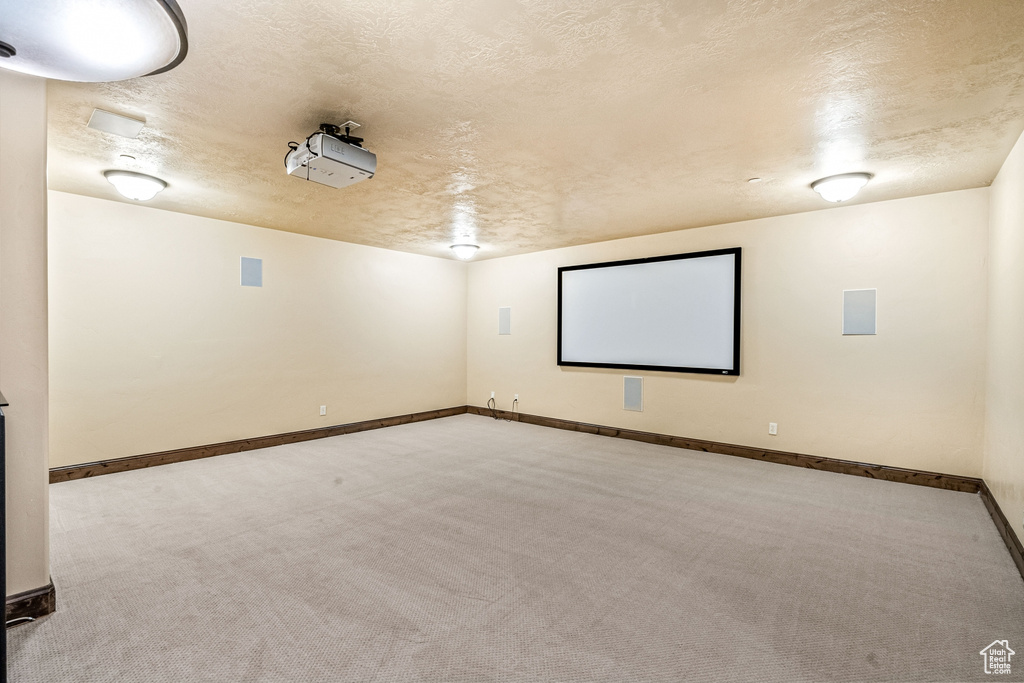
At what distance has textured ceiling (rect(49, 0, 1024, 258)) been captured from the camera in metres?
1.96

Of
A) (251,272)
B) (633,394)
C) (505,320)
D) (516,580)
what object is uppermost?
(251,272)

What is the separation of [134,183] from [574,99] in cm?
367

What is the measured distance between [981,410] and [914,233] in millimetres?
1691

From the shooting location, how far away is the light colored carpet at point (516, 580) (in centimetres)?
198

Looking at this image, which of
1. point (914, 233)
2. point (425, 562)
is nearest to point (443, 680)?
point (425, 562)

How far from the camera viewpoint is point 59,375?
445 cm

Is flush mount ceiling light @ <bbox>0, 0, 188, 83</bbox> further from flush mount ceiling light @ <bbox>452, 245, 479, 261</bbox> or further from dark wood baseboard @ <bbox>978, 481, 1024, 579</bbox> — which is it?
dark wood baseboard @ <bbox>978, 481, 1024, 579</bbox>

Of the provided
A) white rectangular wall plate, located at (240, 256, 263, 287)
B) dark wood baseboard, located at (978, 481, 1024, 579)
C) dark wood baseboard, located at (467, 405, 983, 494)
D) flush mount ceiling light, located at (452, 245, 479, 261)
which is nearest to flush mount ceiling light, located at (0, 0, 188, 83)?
white rectangular wall plate, located at (240, 256, 263, 287)

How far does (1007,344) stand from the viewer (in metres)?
3.40

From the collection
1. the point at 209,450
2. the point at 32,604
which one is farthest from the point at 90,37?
the point at 209,450

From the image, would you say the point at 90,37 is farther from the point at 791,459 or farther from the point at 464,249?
the point at 791,459

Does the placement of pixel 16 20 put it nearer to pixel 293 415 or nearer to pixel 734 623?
pixel 734 623

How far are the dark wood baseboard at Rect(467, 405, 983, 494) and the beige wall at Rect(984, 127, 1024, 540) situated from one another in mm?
306

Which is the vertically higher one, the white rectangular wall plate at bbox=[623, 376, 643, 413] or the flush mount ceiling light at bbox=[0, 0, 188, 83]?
the flush mount ceiling light at bbox=[0, 0, 188, 83]
